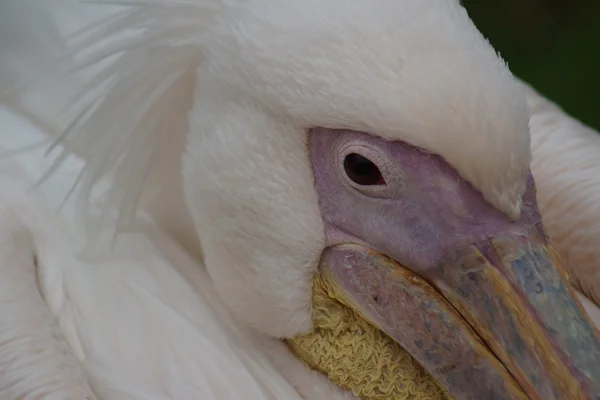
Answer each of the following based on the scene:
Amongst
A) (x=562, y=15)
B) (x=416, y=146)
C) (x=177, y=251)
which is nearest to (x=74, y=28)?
(x=177, y=251)

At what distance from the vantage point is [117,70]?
1.64 metres

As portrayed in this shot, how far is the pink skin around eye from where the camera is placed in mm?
1413

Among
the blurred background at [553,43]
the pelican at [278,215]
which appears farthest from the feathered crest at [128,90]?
the blurred background at [553,43]

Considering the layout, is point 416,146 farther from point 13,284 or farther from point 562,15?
point 562,15

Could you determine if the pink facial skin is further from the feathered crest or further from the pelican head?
the feathered crest

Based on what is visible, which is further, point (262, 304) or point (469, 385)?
point (262, 304)

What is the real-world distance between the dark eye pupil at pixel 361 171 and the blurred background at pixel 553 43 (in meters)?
2.86

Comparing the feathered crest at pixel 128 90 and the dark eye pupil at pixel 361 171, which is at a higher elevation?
the feathered crest at pixel 128 90

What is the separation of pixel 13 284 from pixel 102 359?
21cm

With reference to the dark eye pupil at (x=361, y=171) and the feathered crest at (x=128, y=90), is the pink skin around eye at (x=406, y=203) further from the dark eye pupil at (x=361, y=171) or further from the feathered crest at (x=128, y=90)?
the feathered crest at (x=128, y=90)

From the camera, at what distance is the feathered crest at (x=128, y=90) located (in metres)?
1.60

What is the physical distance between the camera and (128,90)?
1643mm

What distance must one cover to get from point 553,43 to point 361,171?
3.21 meters

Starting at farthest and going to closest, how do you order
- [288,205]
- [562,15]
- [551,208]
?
[562,15] < [551,208] < [288,205]
